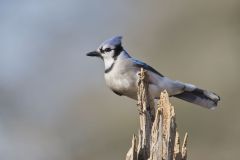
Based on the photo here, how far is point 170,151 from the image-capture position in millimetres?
3807

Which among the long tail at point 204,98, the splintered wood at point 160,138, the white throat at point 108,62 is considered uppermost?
the white throat at point 108,62

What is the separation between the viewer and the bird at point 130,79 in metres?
4.73

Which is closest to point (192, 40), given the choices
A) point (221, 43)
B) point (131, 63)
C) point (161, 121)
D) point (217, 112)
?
point (221, 43)

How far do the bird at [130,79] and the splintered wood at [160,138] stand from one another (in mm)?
651

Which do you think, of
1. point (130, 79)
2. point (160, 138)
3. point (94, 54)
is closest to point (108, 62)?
point (94, 54)

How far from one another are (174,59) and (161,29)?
0.53 meters

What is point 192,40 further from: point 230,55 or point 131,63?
point 131,63

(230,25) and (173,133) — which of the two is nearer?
(173,133)

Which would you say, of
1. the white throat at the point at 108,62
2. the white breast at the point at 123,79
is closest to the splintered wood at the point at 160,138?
the white breast at the point at 123,79

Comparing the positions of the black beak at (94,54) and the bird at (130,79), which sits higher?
the black beak at (94,54)

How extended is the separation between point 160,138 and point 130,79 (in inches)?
36.1

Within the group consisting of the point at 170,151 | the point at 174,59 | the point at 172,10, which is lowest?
the point at 170,151

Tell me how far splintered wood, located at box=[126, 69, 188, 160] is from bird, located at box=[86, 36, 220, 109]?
0.65 metres

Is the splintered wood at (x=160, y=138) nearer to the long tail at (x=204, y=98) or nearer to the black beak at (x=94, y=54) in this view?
the long tail at (x=204, y=98)
